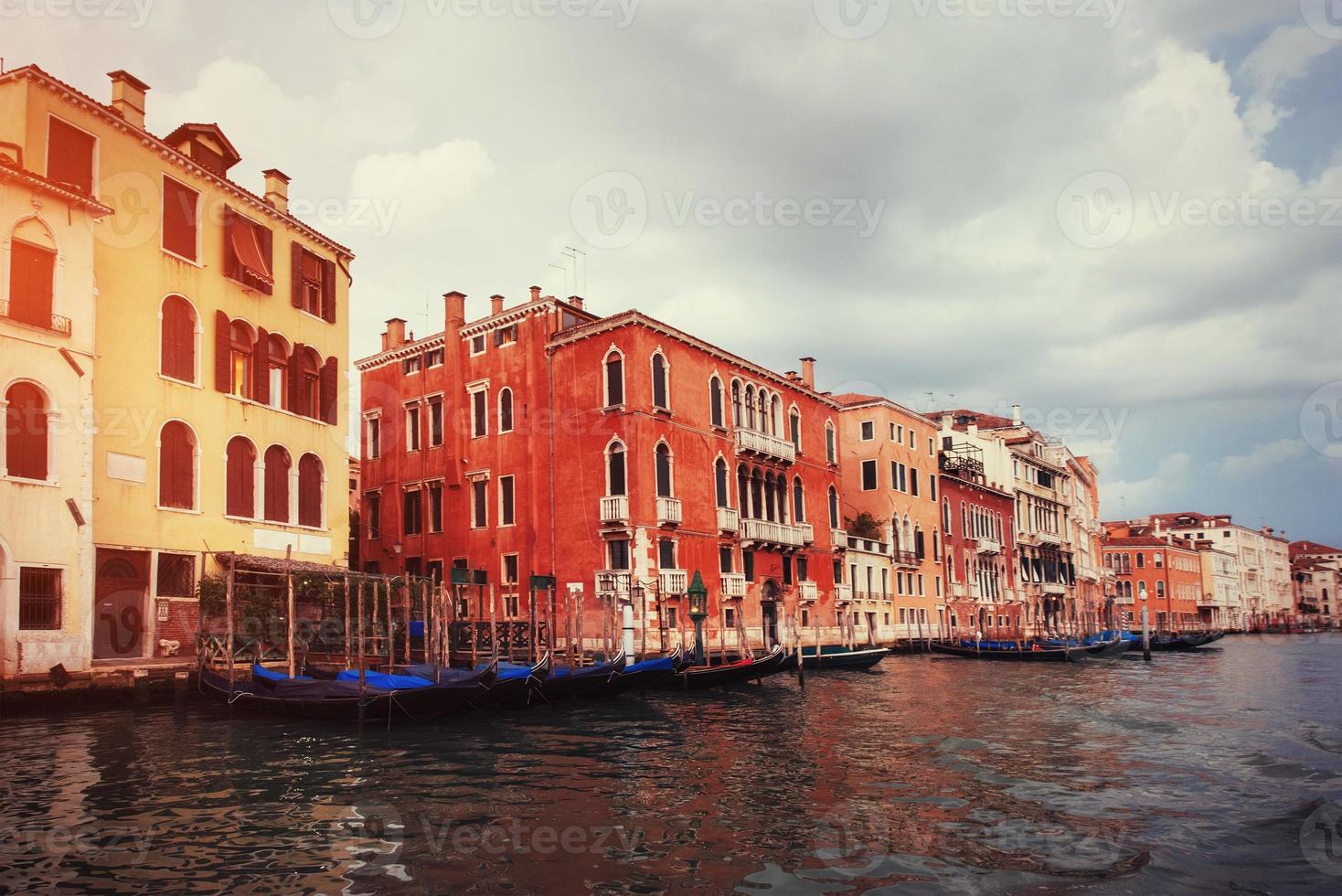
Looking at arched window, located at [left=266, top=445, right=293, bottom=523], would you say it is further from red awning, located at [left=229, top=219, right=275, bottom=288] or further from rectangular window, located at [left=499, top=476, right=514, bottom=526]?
rectangular window, located at [left=499, top=476, right=514, bottom=526]

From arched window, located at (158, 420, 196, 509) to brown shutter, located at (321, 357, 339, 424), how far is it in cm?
383

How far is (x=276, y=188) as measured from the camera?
71.3 ft

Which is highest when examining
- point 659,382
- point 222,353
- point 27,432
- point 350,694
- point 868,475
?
point 659,382

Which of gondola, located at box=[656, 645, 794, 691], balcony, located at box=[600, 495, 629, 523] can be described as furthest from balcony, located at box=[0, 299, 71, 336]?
balcony, located at box=[600, 495, 629, 523]

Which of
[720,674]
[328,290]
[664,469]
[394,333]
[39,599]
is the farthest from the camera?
[394,333]

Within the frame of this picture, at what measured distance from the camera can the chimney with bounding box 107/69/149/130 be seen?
17.9m

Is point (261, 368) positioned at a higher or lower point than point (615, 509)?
higher

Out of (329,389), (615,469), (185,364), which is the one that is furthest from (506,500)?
(185,364)

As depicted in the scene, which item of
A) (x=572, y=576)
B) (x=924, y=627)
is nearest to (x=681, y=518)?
(x=572, y=576)

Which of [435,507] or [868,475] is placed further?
[868,475]

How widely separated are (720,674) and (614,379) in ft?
27.3

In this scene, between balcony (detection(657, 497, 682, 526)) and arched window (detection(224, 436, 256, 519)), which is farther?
balcony (detection(657, 497, 682, 526))

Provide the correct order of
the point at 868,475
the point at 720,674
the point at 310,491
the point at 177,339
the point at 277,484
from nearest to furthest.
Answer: the point at 177,339
the point at 277,484
the point at 720,674
the point at 310,491
the point at 868,475

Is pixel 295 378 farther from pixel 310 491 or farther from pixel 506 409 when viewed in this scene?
pixel 506 409
